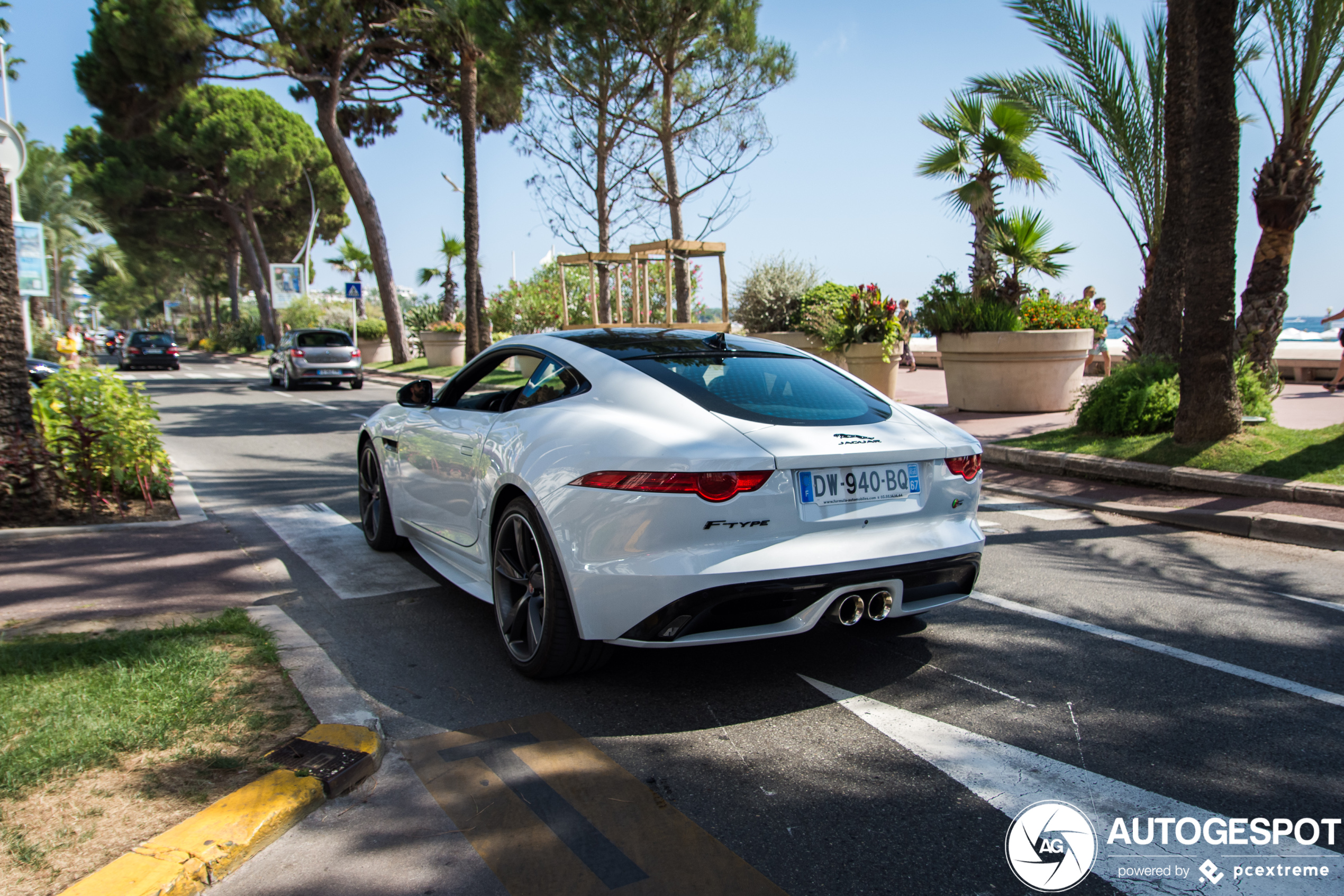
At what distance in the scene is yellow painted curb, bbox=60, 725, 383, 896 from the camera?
91.9 inches

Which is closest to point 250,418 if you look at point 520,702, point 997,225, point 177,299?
point 997,225

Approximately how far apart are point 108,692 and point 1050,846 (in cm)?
328

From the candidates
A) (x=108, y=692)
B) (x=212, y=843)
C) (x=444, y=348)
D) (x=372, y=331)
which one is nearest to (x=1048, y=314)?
(x=108, y=692)

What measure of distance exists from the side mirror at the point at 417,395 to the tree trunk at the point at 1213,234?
666cm

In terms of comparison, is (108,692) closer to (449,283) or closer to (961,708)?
(961,708)

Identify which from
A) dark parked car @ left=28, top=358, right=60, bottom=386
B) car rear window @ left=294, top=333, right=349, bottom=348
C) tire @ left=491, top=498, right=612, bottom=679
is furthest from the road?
dark parked car @ left=28, top=358, right=60, bottom=386

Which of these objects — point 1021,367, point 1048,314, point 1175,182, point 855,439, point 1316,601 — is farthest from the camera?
point 1048,314

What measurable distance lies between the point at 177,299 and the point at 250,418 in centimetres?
13394

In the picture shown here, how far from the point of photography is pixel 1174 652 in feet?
13.5

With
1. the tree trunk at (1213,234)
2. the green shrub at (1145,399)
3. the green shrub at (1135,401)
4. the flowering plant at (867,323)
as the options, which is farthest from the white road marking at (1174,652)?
the flowering plant at (867,323)

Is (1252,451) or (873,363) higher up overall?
(873,363)

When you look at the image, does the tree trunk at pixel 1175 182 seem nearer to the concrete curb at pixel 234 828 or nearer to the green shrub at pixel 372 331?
the concrete curb at pixel 234 828

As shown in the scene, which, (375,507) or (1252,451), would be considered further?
(1252,451)

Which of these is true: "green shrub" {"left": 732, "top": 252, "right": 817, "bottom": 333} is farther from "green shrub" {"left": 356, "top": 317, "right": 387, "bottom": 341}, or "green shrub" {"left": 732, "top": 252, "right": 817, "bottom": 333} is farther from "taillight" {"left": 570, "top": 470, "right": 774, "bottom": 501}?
"green shrub" {"left": 356, "top": 317, "right": 387, "bottom": 341}
